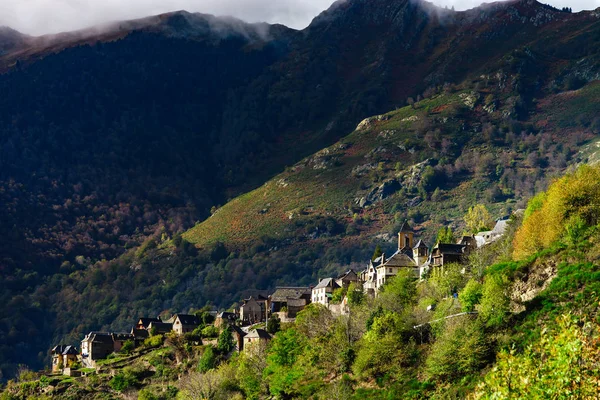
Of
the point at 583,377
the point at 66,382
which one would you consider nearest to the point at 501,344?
Answer: the point at 583,377

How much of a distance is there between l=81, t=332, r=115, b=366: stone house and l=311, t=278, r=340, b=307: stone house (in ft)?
104

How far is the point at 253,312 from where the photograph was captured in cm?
14875

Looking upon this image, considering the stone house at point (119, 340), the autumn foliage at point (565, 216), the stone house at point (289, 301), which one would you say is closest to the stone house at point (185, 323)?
the stone house at point (119, 340)

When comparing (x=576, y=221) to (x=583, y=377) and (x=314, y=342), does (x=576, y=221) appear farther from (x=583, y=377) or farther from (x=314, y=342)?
(x=583, y=377)

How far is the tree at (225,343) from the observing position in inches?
5261

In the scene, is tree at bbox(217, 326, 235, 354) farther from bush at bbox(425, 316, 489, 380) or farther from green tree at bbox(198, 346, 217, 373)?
bush at bbox(425, 316, 489, 380)

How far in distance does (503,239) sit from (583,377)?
79130 millimetres

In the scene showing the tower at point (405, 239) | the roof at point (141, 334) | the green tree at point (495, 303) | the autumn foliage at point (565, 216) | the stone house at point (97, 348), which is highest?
the autumn foliage at point (565, 216)

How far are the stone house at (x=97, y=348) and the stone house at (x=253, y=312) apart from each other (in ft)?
67.4

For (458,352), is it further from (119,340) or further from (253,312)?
(119,340)

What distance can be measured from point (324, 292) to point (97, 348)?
117 ft

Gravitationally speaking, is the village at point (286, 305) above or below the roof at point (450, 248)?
below

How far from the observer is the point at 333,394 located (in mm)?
100500

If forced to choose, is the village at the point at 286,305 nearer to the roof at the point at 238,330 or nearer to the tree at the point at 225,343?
the roof at the point at 238,330
